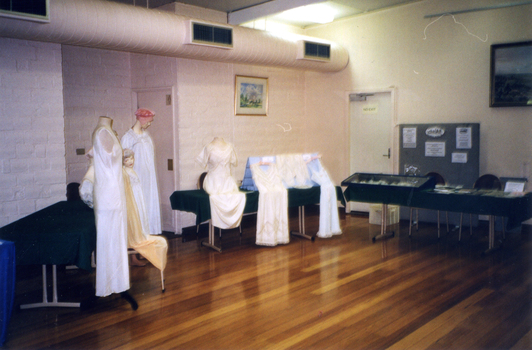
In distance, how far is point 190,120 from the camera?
647 cm

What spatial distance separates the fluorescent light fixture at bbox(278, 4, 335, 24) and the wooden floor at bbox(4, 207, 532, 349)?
11.9ft

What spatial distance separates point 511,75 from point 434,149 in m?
1.38

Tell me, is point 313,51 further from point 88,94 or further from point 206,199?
point 88,94

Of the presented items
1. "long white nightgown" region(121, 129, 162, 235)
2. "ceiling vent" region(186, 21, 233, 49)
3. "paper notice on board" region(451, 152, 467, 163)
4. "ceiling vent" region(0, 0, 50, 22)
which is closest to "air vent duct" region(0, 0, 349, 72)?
"ceiling vent" region(186, 21, 233, 49)

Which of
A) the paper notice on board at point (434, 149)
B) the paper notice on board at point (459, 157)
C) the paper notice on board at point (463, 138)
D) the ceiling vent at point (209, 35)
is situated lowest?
the paper notice on board at point (459, 157)

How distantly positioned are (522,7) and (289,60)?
Answer: 10.1 feet

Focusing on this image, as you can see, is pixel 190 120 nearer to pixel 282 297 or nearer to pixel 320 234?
pixel 320 234

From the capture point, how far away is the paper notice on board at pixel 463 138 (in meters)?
6.45

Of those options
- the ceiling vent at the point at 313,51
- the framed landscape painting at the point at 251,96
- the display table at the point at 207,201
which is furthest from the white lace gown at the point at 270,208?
the ceiling vent at the point at 313,51

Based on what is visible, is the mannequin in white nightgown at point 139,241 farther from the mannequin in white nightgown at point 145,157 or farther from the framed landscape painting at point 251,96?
the framed landscape painting at point 251,96

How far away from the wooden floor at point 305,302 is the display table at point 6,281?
0.68 ft

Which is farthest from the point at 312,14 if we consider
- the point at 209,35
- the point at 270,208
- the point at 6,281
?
the point at 6,281

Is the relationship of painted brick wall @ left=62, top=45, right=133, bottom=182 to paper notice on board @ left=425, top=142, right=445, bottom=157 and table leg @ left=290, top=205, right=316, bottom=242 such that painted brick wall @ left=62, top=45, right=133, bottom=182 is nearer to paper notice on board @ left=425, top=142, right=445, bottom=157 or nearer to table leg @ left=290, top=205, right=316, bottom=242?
table leg @ left=290, top=205, right=316, bottom=242

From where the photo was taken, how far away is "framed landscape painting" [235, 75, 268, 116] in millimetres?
7176
